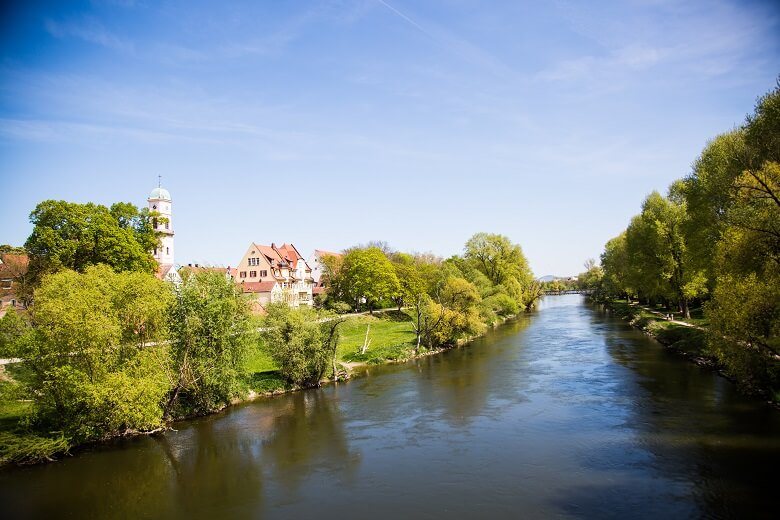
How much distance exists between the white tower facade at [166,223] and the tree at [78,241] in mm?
17141

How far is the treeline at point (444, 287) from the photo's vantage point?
5160 centimetres

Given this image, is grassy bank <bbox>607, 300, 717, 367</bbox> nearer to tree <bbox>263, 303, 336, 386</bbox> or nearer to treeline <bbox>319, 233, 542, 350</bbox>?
treeline <bbox>319, 233, 542, 350</bbox>

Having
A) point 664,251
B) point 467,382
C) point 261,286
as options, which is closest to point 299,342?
point 467,382

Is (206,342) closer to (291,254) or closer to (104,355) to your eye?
(104,355)

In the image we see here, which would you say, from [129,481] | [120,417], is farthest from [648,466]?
[120,417]

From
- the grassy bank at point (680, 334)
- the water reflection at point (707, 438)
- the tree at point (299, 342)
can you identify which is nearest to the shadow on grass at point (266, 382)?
the tree at point (299, 342)

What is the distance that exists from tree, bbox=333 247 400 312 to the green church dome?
27000 millimetres

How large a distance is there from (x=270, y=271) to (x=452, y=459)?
57.1 meters

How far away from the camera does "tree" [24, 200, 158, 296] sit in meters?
40.7

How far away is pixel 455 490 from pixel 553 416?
389 inches

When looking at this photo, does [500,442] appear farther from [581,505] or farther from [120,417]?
[120,417]

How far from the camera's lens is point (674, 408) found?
2531 centimetres

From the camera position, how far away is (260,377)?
3553cm

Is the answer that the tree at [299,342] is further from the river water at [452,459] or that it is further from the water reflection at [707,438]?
the water reflection at [707,438]
